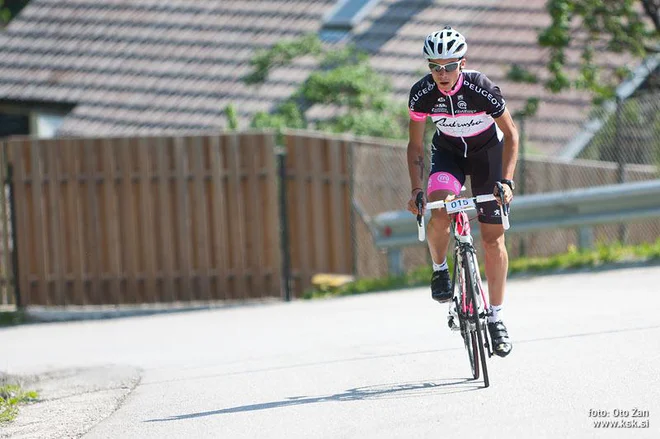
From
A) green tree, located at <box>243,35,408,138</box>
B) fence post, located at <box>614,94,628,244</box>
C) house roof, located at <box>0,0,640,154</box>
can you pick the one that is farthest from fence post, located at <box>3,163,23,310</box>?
fence post, located at <box>614,94,628,244</box>

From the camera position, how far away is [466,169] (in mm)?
8445

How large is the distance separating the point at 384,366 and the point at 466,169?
1.49 metres

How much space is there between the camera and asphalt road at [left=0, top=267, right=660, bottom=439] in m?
7.00

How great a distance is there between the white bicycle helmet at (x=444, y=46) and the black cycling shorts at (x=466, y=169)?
0.78 metres

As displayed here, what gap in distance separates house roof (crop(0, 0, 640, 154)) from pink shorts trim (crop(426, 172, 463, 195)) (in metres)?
12.1

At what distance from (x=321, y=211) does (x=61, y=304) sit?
11.6ft

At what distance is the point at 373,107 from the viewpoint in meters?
20.3

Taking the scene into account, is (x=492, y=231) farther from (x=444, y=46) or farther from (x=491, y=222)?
(x=444, y=46)

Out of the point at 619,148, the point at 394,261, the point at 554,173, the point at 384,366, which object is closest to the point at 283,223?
the point at 394,261

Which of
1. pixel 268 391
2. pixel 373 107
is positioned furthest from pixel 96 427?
pixel 373 107

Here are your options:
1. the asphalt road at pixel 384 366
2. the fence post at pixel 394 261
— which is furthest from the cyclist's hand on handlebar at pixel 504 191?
the fence post at pixel 394 261

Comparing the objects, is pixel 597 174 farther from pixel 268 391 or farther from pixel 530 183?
pixel 268 391

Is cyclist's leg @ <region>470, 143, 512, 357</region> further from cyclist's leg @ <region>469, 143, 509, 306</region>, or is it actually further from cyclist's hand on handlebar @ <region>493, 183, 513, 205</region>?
cyclist's hand on handlebar @ <region>493, 183, 513, 205</region>

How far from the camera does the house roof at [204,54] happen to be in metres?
21.8
